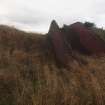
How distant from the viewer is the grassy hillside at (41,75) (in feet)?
22.7

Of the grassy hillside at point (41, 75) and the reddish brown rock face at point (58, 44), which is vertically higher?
the reddish brown rock face at point (58, 44)

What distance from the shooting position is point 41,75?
826cm

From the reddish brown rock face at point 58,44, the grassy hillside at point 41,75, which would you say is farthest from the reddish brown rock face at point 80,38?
the grassy hillside at point 41,75

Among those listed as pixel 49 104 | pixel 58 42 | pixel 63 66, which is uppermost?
pixel 58 42

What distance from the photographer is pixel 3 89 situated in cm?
741

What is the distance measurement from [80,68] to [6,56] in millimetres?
2562

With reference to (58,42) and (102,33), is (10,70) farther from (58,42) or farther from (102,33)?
(102,33)

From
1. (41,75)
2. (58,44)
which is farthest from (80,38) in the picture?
(41,75)

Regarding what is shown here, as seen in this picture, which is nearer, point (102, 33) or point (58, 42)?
point (58, 42)

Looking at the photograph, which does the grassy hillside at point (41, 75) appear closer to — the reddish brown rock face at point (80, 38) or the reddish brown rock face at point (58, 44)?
the reddish brown rock face at point (58, 44)

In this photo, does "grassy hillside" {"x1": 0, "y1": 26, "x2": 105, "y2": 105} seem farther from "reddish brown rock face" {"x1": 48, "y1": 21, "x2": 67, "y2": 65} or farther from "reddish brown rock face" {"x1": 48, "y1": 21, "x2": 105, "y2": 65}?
"reddish brown rock face" {"x1": 48, "y1": 21, "x2": 105, "y2": 65}

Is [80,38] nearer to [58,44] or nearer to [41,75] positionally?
[58,44]

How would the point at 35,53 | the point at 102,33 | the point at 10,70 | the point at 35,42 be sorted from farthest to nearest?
the point at 102,33, the point at 35,42, the point at 35,53, the point at 10,70

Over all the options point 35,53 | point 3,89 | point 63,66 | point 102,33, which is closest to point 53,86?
point 3,89
